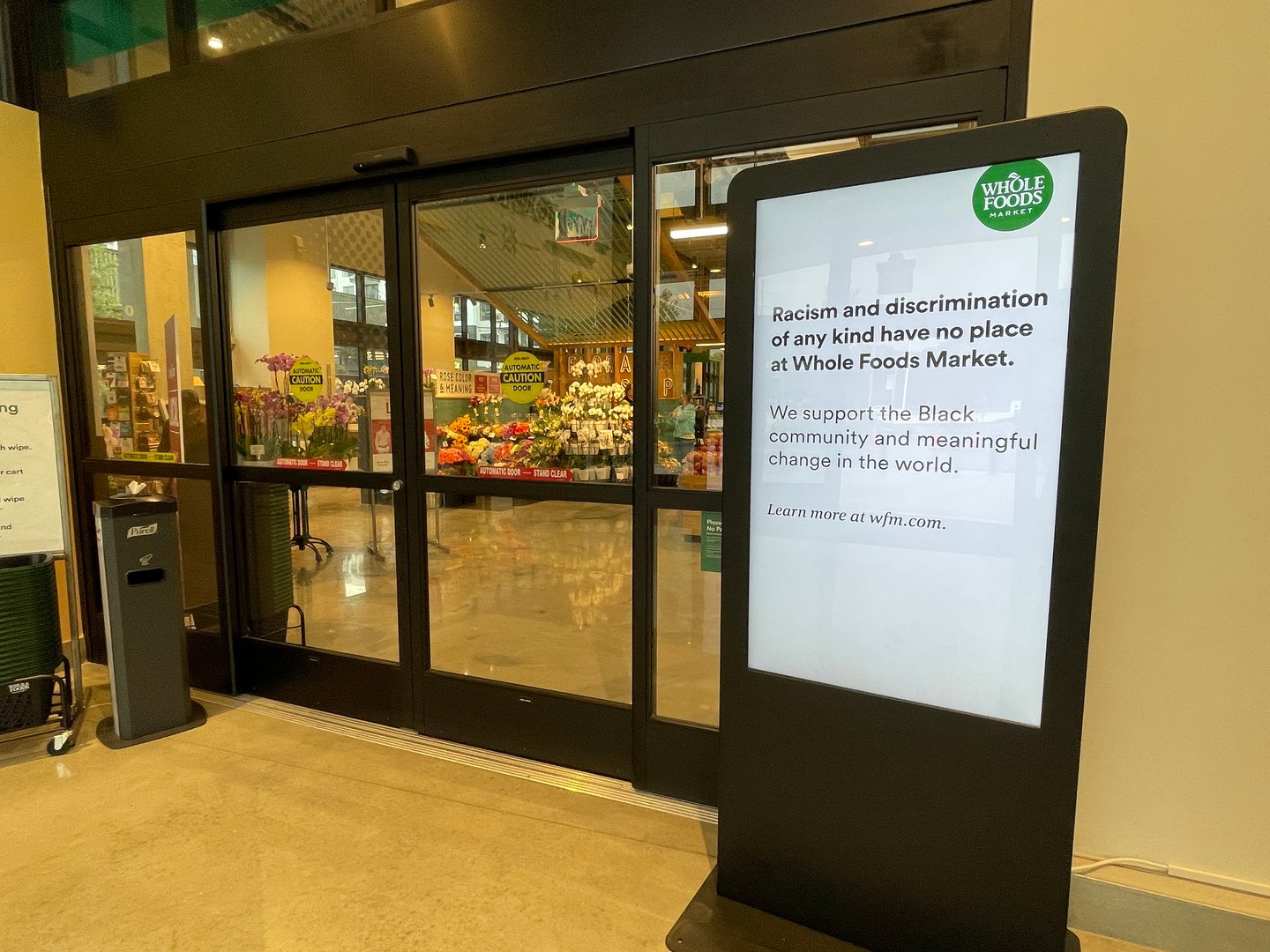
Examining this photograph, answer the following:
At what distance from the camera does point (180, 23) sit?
343cm

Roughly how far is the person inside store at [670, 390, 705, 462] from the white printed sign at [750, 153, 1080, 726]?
83 centimetres

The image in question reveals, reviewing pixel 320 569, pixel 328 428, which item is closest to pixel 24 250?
pixel 328 428

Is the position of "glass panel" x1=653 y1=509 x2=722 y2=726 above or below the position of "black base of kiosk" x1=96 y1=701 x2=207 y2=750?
above

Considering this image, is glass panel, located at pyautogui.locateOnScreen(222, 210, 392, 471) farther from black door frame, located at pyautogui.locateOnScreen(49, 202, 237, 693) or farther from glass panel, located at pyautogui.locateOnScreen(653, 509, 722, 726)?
glass panel, located at pyautogui.locateOnScreen(653, 509, 722, 726)

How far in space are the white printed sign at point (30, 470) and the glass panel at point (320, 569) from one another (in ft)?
2.67

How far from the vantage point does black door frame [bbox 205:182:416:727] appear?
316 centimetres

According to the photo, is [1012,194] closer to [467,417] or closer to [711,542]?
[711,542]

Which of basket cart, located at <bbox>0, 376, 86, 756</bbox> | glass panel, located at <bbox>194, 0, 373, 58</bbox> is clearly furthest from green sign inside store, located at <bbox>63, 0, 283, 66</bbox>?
basket cart, located at <bbox>0, 376, 86, 756</bbox>

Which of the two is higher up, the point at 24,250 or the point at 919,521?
the point at 24,250

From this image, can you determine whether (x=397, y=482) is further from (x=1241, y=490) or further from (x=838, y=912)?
(x=1241, y=490)

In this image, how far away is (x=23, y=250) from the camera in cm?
385

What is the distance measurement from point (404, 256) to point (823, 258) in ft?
6.92

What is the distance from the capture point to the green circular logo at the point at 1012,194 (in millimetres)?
1474

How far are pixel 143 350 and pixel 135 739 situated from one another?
7.29ft
